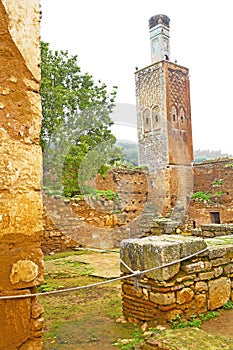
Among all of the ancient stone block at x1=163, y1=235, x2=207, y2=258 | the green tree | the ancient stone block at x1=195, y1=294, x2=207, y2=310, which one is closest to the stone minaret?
the green tree

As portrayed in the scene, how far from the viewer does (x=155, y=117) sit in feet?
59.2

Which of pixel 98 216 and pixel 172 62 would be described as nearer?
pixel 98 216

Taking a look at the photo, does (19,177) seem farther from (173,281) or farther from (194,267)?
(194,267)

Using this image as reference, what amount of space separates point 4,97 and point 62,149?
35.7ft

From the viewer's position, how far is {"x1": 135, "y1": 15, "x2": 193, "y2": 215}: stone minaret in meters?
17.5

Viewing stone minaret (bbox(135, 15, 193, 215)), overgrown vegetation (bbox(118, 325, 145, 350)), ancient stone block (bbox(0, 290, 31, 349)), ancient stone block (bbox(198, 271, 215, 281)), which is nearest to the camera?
ancient stone block (bbox(0, 290, 31, 349))

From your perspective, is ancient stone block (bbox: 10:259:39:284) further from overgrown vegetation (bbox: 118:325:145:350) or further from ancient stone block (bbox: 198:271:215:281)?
ancient stone block (bbox: 198:271:215:281)

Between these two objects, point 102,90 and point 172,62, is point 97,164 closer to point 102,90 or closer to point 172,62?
point 102,90

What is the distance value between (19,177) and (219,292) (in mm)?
3066

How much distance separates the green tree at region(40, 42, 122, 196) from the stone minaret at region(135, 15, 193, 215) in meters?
3.32

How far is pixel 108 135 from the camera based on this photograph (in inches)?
→ 566

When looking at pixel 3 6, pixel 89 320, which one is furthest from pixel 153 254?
pixel 3 6

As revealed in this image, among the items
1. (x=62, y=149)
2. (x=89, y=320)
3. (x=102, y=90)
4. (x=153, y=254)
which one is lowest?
(x=89, y=320)

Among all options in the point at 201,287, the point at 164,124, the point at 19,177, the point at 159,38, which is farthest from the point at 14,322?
the point at 159,38
